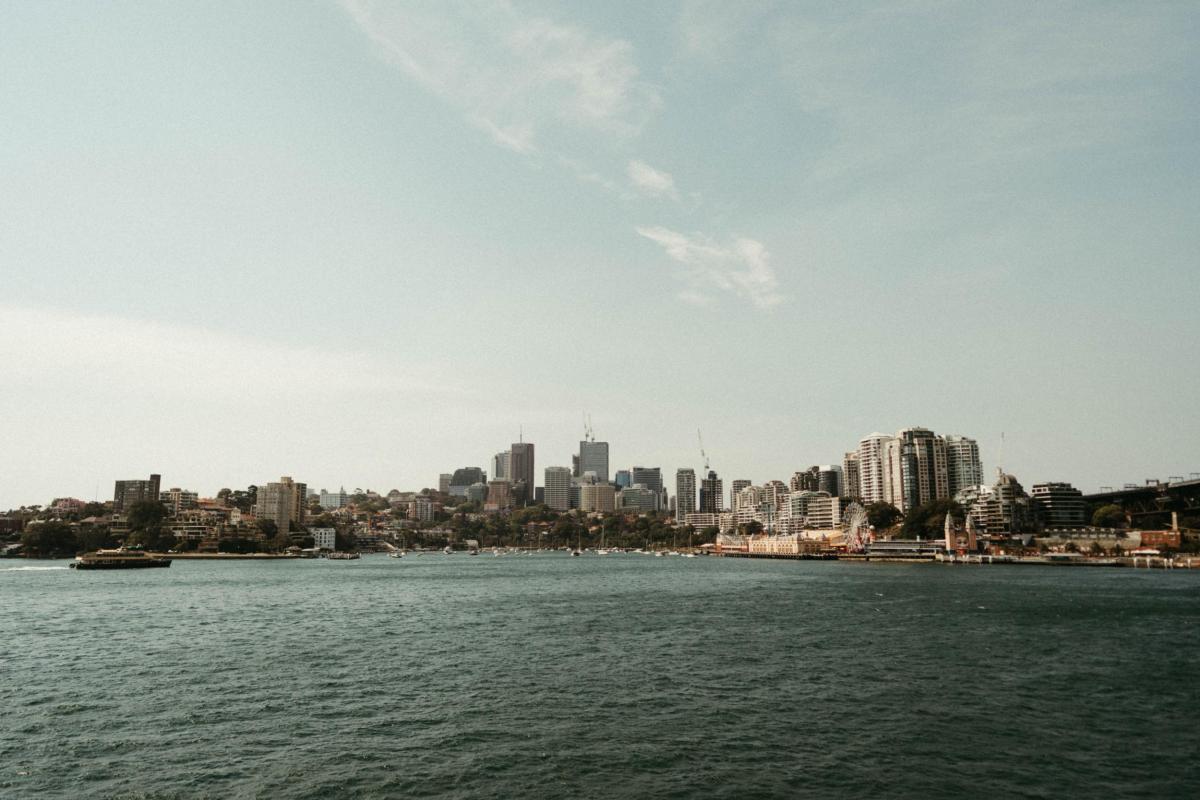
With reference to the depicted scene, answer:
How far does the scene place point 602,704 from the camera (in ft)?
123

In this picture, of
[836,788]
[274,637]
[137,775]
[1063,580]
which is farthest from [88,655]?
[1063,580]

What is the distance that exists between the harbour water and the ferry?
11736cm

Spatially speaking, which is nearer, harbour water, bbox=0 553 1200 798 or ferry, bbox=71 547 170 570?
harbour water, bbox=0 553 1200 798

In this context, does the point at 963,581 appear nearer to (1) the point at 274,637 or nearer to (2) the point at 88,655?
(1) the point at 274,637

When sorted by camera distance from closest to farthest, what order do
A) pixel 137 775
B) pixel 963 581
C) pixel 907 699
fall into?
1. pixel 137 775
2. pixel 907 699
3. pixel 963 581

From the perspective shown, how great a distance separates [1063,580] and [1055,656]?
3582 inches

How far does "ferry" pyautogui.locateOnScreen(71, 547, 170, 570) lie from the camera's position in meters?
177

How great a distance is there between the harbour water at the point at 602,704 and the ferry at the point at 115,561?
11736cm

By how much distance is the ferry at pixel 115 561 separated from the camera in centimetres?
17738

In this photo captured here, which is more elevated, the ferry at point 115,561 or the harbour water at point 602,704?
the harbour water at point 602,704

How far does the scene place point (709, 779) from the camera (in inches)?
1052

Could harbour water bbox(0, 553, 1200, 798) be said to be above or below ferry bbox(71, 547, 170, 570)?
above

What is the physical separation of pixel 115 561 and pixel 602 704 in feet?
615

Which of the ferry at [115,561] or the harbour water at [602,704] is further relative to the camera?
the ferry at [115,561]
